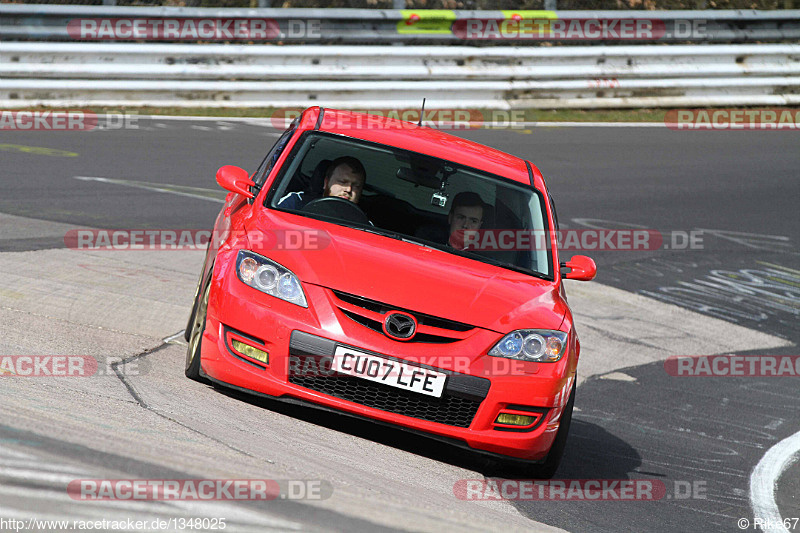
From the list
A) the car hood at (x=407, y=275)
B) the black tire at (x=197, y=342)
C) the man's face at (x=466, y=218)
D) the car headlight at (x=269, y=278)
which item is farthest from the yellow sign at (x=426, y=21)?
the car headlight at (x=269, y=278)

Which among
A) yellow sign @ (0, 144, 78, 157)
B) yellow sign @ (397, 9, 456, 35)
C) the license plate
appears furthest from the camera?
yellow sign @ (397, 9, 456, 35)

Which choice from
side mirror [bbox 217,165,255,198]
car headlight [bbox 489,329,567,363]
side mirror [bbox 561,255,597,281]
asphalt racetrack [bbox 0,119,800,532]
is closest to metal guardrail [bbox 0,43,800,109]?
asphalt racetrack [bbox 0,119,800,532]

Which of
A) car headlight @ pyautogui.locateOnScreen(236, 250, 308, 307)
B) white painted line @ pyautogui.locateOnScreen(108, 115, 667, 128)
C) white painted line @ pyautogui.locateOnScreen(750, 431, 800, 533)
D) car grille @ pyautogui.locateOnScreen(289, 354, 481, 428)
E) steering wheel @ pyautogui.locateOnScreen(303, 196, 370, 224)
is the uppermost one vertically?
steering wheel @ pyautogui.locateOnScreen(303, 196, 370, 224)

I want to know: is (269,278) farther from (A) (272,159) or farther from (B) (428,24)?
(B) (428,24)

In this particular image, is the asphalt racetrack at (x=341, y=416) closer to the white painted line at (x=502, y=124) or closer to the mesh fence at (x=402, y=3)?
the white painted line at (x=502, y=124)

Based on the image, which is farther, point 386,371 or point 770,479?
point 770,479

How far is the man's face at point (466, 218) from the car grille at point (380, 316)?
128cm

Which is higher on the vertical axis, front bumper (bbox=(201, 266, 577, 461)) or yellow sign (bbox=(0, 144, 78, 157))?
front bumper (bbox=(201, 266, 577, 461))

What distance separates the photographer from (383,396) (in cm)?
461

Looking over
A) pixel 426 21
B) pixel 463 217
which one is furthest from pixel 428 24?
pixel 463 217

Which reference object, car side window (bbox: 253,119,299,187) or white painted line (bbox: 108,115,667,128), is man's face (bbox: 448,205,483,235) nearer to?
car side window (bbox: 253,119,299,187)

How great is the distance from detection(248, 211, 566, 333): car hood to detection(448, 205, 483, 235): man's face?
20.9 inches

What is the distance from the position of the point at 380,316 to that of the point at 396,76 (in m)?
11.5

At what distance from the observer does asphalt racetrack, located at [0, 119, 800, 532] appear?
3293mm
